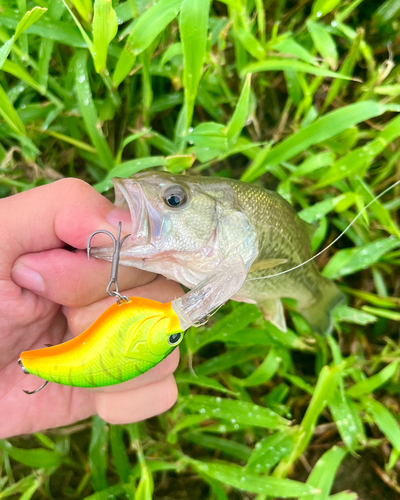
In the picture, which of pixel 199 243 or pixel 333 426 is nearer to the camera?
pixel 199 243

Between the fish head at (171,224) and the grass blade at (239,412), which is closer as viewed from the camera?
the fish head at (171,224)

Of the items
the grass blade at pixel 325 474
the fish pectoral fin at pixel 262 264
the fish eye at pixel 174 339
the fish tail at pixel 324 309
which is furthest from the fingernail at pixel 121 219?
the grass blade at pixel 325 474

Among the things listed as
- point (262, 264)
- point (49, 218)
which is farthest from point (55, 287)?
point (262, 264)

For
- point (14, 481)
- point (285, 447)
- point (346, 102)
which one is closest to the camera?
point (285, 447)

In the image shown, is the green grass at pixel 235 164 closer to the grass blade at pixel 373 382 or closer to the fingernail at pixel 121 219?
the grass blade at pixel 373 382

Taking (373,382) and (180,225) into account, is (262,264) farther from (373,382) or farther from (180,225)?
(373,382)

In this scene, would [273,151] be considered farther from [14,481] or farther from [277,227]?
[14,481]

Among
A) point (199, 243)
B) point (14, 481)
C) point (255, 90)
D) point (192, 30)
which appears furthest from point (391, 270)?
point (14, 481)
